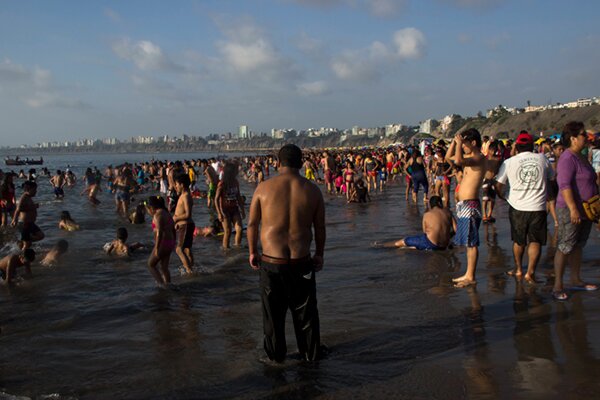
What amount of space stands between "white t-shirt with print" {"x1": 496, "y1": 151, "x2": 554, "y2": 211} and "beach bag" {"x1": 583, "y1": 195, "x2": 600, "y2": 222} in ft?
1.70

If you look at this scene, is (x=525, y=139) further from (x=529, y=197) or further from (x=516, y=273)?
(x=516, y=273)

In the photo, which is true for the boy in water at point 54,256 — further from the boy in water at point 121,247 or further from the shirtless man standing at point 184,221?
the shirtless man standing at point 184,221

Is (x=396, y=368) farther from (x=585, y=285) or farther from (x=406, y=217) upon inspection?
(x=406, y=217)

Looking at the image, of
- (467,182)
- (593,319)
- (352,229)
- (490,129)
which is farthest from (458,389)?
(490,129)

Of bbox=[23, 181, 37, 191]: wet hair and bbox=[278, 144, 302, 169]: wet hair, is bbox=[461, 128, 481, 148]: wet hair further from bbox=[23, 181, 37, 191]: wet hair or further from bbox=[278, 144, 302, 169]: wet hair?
bbox=[23, 181, 37, 191]: wet hair

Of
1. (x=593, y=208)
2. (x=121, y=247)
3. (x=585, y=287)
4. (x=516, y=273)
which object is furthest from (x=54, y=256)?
(x=593, y=208)

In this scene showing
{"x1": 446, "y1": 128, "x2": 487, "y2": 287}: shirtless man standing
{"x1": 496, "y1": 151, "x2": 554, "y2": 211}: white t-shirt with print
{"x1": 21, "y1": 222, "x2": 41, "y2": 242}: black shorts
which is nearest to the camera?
{"x1": 496, "y1": 151, "x2": 554, "y2": 211}: white t-shirt with print

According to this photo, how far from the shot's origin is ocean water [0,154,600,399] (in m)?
3.58

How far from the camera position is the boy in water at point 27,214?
9453 mm

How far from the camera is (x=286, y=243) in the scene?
3822mm

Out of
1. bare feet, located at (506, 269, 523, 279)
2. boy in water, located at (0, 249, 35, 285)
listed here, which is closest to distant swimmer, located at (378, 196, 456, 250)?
bare feet, located at (506, 269, 523, 279)

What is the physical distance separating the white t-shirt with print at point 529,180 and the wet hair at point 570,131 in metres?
0.43

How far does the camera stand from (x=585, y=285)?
5.45 m

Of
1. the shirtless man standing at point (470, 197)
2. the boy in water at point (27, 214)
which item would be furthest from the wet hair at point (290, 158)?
the boy in water at point (27, 214)
